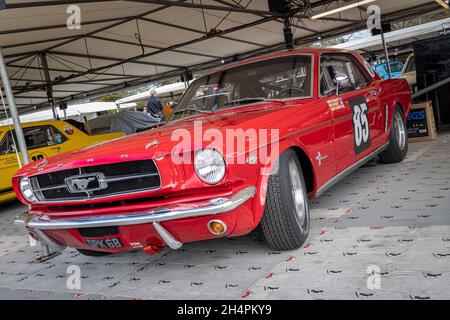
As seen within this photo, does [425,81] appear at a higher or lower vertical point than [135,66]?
lower

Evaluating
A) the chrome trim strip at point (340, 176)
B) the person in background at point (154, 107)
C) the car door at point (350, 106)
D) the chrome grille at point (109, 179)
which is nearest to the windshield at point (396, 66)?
the person in background at point (154, 107)

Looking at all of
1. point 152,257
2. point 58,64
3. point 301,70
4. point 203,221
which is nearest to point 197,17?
point 58,64

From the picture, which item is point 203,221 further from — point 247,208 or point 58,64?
point 58,64

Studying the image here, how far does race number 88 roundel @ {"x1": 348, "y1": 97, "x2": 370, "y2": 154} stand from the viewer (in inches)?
162

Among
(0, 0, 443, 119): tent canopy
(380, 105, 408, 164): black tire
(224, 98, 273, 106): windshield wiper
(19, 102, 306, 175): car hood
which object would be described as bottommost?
(380, 105, 408, 164): black tire

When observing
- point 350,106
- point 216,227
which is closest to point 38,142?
point 350,106

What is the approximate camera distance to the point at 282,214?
2.80 metres

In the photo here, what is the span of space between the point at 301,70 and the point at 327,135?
69 centimetres

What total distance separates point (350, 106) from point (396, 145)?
5.70 feet

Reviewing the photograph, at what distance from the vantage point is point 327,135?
3.52 m

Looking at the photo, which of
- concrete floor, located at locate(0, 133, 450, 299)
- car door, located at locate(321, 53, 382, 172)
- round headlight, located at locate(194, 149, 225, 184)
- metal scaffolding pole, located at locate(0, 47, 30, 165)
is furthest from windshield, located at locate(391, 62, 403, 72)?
round headlight, located at locate(194, 149, 225, 184)

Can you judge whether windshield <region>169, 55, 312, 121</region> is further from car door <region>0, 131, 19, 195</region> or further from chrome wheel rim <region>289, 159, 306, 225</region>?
car door <region>0, 131, 19, 195</region>

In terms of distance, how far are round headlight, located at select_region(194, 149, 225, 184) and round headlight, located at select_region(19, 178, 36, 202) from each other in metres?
1.41

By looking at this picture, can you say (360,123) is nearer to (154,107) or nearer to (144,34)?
(144,34)
